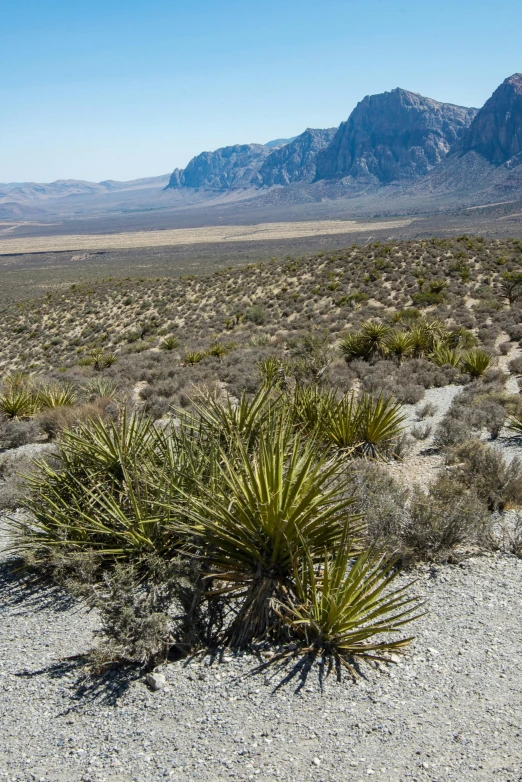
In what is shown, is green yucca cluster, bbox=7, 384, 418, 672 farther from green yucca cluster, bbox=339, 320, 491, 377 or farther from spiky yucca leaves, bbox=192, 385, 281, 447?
green yucca cluster, bbox=339, 320, 491, 377

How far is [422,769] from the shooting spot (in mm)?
3018

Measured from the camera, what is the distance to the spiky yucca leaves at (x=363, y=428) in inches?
299

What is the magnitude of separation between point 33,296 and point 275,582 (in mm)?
51357

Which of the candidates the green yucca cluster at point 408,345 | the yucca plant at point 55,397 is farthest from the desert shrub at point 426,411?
the yucca plant at point 55,397

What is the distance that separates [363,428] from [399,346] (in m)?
7.86

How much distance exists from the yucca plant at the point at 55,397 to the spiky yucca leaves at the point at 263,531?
7.93 m

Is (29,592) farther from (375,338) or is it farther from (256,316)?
(256,316)

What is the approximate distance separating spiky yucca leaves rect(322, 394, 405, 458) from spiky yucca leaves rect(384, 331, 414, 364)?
24.5ft

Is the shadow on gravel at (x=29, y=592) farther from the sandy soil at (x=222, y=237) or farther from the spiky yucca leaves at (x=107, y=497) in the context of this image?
the sandy soil at (x=222, y=237)

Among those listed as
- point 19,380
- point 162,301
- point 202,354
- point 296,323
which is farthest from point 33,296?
point 19,380

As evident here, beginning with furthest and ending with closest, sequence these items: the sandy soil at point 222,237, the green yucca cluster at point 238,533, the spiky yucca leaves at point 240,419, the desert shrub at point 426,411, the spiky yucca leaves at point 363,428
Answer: the sandy soil at point 222,237 < the desert shrub at point 426,411 < the spiky yucca leaves at point 363,428 < the spiky yucca leaves at point 240,419 < the green yucca cluster at point 238,533

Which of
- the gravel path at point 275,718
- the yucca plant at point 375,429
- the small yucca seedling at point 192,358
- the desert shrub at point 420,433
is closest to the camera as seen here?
the gravel path at point 275,718

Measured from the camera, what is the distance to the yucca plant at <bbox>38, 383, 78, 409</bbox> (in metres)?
11.5

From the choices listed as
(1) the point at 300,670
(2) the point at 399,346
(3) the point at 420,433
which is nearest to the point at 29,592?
(1) the point at 300,670
